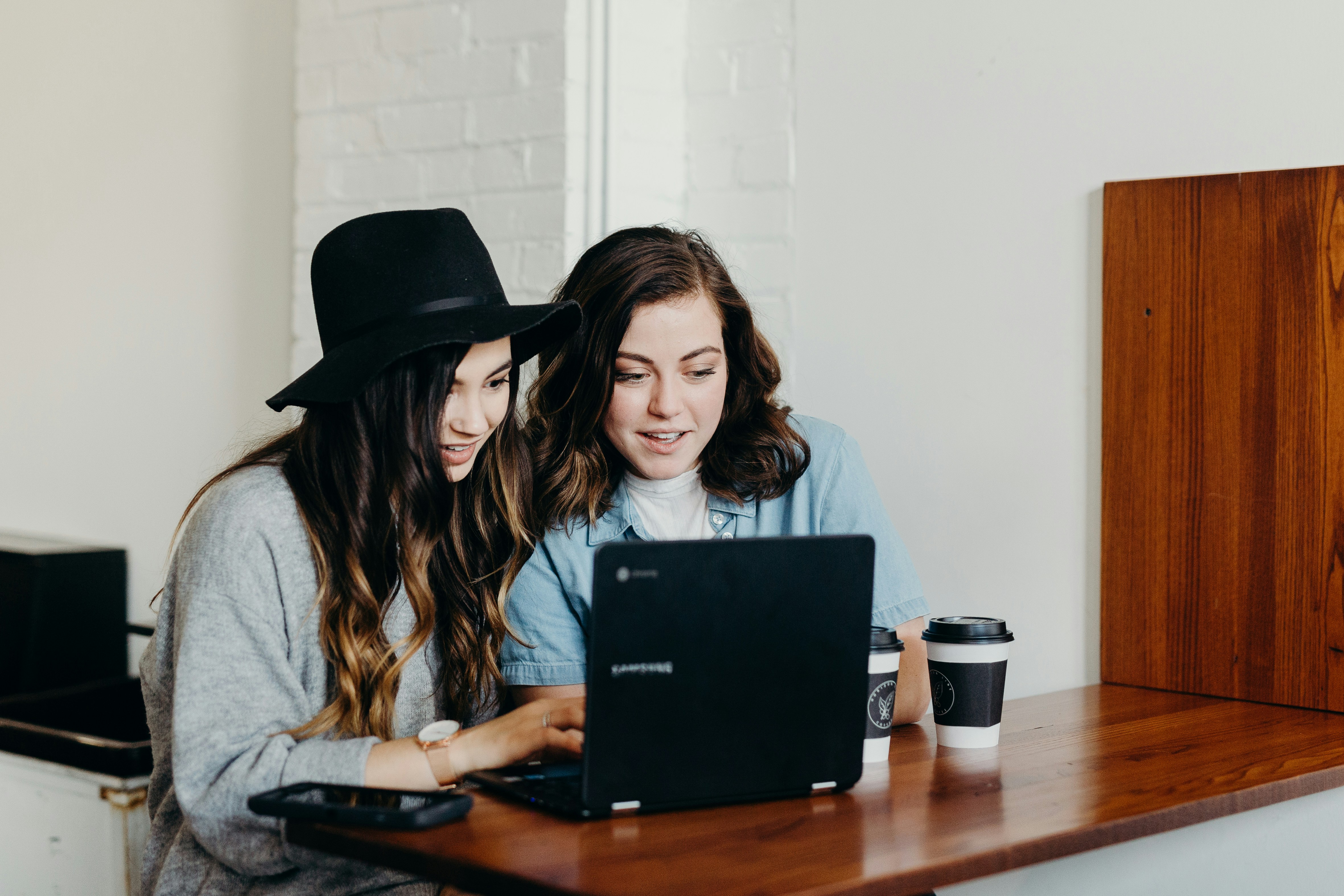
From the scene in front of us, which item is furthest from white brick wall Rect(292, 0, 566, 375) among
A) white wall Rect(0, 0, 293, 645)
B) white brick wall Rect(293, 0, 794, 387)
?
white wall Rect(0, 0, 293, 645)

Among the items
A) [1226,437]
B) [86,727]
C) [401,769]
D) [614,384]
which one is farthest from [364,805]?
[86,727]

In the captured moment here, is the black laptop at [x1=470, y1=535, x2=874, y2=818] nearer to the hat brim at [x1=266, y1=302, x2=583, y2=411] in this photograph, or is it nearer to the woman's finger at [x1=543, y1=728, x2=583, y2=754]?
the woman's finger at [x1=543, y1=728, x2=583, y2=754]

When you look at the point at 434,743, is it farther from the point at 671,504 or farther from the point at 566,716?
the point at 671,504

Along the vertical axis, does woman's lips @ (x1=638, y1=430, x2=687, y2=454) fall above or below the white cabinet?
above

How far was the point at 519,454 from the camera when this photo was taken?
62.7 inches

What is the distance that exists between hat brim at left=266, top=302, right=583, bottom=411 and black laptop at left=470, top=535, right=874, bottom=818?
0.43 metres

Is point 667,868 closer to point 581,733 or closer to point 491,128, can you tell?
point 581,733

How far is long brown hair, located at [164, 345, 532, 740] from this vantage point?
50.6 inches

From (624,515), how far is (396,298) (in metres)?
0.47

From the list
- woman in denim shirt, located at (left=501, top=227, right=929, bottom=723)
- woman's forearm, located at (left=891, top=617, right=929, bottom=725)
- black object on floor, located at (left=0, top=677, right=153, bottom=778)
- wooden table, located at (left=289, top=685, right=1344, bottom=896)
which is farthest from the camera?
black object on floor, located at (left=0, top=677, right=153, bottom=778)

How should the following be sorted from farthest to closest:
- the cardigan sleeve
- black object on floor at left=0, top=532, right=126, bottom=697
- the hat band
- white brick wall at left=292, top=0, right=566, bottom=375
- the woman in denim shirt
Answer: black object on floor at left=0, top=532, right=126, bottom=697, white brick wall at left=292, top=0, right=566, bottom=375, the woman in denim shirt, the hat band, the cardigan sleeve

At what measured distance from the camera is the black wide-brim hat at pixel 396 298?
1.28 metres

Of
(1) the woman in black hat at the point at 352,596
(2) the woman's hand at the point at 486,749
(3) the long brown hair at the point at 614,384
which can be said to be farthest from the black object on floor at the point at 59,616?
(2) the woman's hand at the point at 486,749

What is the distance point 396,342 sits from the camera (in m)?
1.28
